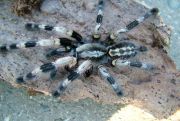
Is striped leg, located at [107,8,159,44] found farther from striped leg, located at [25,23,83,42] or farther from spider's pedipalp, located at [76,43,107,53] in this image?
striped leg, located at [25,23,83,42]

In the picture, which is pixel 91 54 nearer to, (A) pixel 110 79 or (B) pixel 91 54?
(B) pixel 91 54

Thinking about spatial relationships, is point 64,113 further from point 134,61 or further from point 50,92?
point 134,61

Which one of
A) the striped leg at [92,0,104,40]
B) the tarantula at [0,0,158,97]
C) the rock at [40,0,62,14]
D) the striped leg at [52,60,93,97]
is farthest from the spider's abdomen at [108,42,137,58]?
the rock at [40,0,62,14]

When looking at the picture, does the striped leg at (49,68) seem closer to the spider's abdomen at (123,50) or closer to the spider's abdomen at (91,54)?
the spider's abdomen at (91,54)

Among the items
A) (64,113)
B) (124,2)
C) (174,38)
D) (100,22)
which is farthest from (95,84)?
(174,38)

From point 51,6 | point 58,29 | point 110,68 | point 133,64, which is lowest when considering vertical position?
point 110,68

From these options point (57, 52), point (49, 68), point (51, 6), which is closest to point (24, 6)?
point (51, 6)
